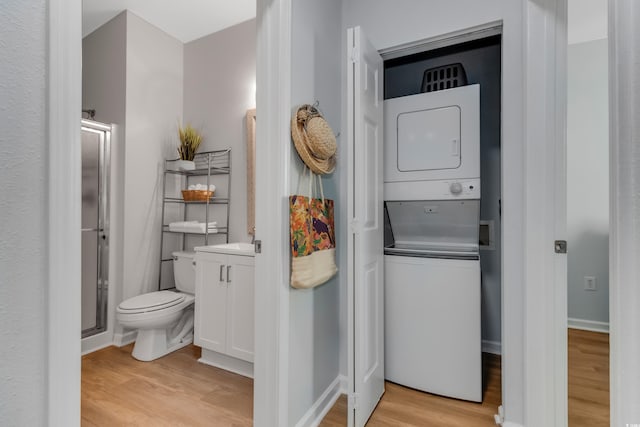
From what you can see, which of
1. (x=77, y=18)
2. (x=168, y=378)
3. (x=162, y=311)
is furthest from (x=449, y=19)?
(x=168, y=378)

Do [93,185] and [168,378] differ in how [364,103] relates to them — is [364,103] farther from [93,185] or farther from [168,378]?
[93,185]

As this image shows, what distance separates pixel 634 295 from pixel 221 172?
270cm

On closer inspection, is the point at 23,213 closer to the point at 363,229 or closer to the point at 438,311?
the point at 363,229

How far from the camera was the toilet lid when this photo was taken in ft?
7.28

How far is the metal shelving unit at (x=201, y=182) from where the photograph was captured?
2.76m

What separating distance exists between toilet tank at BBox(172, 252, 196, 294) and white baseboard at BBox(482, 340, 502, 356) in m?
2.44

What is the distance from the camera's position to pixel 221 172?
279 centimetres

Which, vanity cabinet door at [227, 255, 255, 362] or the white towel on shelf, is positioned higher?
the white towel on shelf

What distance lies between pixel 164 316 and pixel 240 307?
65cm

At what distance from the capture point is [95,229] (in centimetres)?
254

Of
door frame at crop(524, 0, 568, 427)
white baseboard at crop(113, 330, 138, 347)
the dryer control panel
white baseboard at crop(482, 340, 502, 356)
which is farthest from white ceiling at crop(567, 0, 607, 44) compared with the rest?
white baseboard at crop(113, 330, 138, 347)

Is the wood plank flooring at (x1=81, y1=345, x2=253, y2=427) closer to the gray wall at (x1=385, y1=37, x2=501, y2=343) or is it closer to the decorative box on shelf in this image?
the decorative box on shelf

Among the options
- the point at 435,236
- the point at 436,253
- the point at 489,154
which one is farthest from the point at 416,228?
the point at 489,154

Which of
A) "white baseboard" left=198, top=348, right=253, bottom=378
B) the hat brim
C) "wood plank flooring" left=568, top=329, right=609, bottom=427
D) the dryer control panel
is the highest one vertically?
the hat brim
